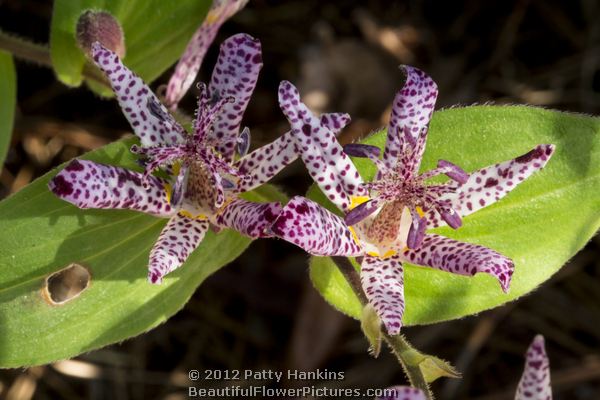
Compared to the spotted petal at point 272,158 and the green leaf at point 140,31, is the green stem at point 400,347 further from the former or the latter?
the green leaf at point 140,31

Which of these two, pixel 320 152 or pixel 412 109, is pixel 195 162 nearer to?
pixel 320 152

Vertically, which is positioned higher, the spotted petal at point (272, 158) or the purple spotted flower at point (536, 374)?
the spotted petal at point (272, 158)

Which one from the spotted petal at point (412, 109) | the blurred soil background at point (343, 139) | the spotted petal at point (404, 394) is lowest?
the blurred soil background at point (343, 139)

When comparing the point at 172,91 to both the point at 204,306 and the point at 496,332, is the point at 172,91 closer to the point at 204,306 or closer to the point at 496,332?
the point at 204,306

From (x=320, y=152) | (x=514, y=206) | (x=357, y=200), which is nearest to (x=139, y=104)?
(x=320, y=152)

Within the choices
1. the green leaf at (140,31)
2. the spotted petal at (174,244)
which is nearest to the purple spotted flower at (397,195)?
the spotted petal at (174,244)

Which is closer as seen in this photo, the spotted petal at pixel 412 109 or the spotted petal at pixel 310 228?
the spotted petal at pixel 310 228

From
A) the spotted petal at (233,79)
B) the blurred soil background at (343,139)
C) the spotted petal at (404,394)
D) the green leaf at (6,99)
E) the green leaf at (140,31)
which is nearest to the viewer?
the spotted petal at (404,394)
